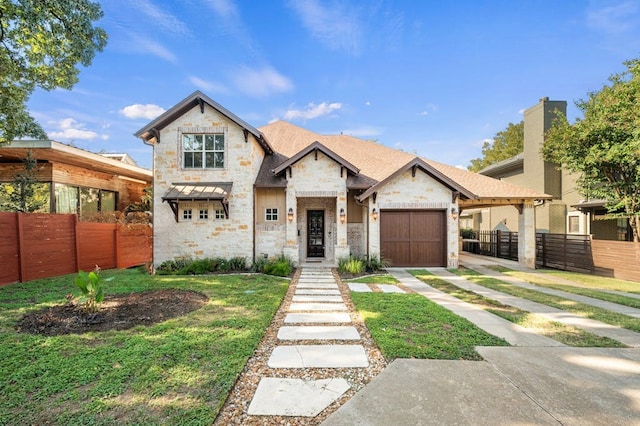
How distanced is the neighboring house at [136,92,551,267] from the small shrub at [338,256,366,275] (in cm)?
74

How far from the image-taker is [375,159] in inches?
573

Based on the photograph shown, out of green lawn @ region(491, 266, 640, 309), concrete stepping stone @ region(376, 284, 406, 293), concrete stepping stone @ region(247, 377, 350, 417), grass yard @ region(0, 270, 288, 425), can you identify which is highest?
grass yard @ region(0, 270, 288, 425)

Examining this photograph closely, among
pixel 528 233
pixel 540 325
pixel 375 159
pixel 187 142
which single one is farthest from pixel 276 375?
pixel 528 233

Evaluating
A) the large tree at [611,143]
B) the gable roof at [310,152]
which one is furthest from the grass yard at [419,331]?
the large tree at [611,143]

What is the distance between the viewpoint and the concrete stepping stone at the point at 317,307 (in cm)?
603

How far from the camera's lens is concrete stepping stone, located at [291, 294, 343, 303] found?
678cm

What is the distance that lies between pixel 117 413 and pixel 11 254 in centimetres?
891

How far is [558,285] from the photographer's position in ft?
→ 28.5

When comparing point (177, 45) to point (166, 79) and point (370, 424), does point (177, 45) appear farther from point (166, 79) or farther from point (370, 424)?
point (370, 424)

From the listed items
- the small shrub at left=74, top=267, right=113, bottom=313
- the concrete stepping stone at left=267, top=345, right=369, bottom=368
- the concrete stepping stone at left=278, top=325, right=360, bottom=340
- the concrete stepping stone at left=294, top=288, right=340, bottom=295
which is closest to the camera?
the concrete stepping stone at left=267, top=345, right=369, bottom=368

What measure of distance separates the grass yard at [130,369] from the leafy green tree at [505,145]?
3444cm

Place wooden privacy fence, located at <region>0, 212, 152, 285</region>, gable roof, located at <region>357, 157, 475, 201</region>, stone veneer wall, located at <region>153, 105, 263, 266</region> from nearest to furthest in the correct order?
wooden privacy fence, located at <region>0, 212, 152, 285</region> < gable roof, located at <region>357, 157, 475, 201</region> < stone veneer wall, located at <region>153, 105, 263, 266</region>

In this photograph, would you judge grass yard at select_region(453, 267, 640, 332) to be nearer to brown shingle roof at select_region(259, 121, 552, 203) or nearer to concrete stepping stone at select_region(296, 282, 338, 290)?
brown shingle roof at select_region(259, 121, 552, 203)

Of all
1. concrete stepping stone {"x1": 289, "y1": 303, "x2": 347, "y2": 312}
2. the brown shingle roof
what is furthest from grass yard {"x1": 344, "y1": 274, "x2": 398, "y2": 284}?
the brown shingle roof
